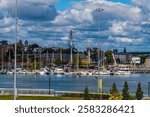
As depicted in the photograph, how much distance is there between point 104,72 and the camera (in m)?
192

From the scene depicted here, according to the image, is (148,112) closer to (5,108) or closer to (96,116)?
(96,116)

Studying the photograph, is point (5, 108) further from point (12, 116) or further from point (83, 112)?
point (83, 112)

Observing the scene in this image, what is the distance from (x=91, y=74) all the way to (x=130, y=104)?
18354cm

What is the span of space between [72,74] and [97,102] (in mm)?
184464

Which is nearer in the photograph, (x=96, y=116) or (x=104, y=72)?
(x=96, y=116)

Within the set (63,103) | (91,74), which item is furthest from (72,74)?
(63,103)

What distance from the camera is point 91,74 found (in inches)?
7594

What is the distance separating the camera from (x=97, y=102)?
31.2ft

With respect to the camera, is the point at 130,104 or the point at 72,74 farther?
the point at 72,74

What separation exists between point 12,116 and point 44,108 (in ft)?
2.05

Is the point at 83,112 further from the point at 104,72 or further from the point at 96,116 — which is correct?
the point at 104,72

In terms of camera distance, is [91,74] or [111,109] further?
[91,74]

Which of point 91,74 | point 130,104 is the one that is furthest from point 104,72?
point 130,104

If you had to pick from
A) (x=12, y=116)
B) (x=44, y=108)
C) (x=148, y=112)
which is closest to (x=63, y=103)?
(x=44, y=108)
